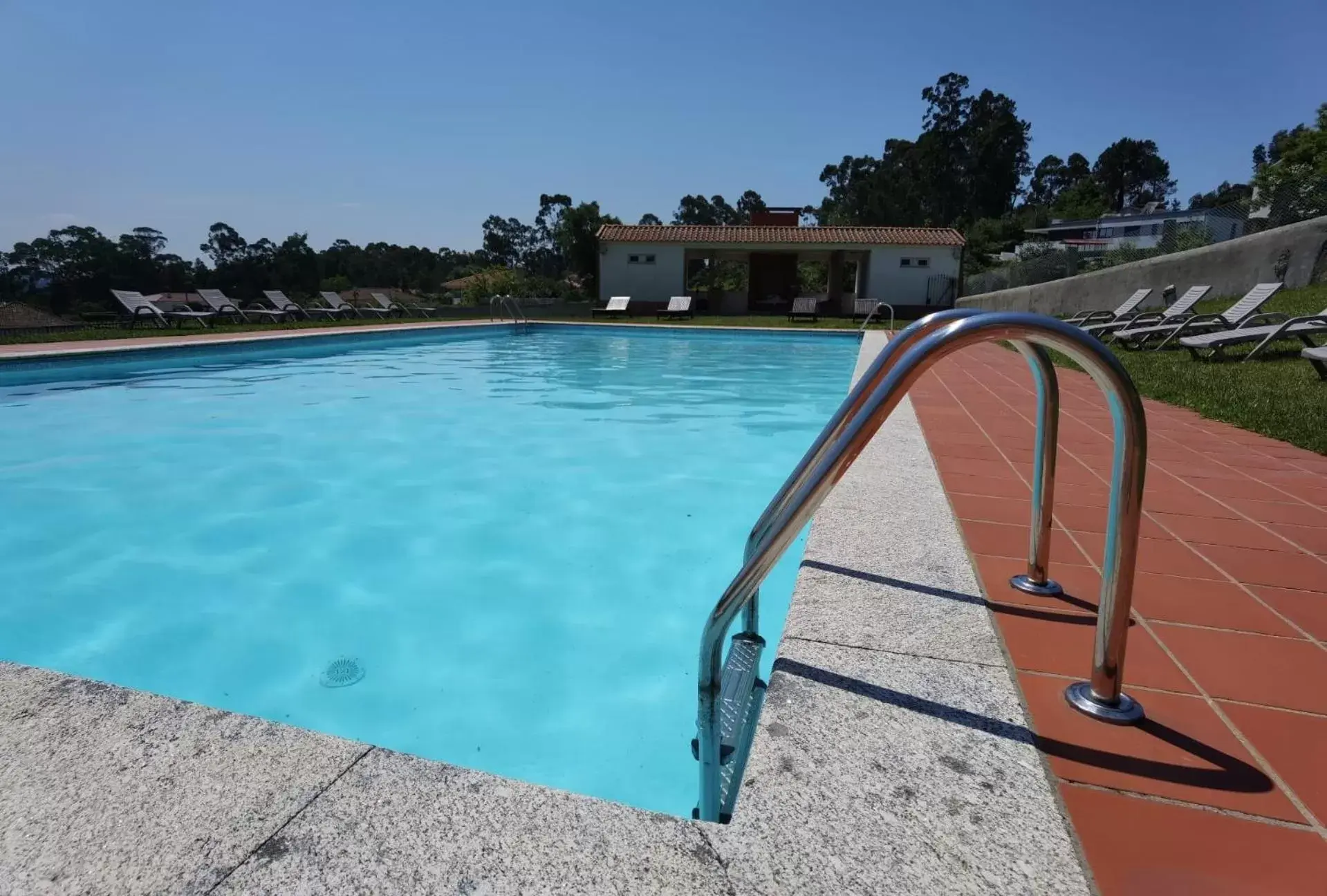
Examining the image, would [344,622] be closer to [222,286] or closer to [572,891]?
[572,891]

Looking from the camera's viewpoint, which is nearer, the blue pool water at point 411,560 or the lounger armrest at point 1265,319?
the blue pool water at point 411,560

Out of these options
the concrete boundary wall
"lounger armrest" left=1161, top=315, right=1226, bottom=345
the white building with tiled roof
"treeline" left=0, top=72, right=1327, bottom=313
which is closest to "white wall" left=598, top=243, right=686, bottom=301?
the white building with tiled roof

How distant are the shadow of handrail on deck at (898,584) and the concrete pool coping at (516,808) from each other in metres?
0.33

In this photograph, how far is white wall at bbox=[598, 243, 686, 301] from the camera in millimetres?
25031

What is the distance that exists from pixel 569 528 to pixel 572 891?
10.9ft

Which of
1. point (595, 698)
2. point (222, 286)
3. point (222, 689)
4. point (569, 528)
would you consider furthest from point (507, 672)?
point (222, 286)

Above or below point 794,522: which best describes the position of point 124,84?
above

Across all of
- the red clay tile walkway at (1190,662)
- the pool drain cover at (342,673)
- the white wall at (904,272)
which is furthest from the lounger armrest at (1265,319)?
the white wall at (904,272)

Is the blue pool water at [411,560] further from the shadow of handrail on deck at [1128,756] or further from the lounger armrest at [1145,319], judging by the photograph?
the lounger armrest at [1145,319]

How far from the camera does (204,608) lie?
329 cm

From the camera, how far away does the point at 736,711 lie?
1695 mm

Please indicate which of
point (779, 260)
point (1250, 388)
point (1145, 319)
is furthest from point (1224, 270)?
point (779, 260)

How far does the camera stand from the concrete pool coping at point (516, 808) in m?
0.97

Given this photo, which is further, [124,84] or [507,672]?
[124,84]
